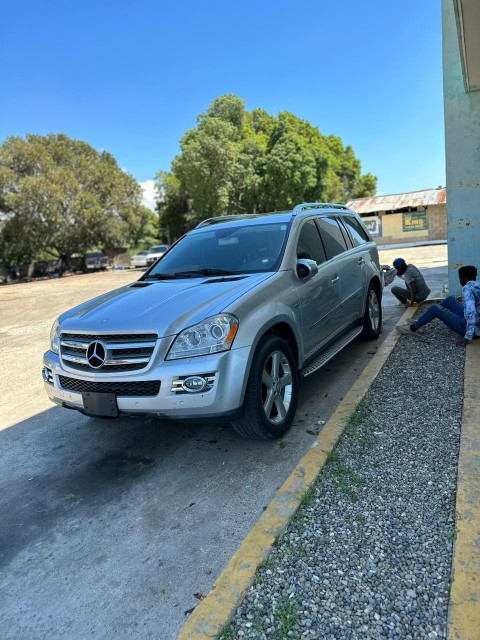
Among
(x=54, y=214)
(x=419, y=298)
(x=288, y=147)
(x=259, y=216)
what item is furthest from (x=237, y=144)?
(x=259, y=216)

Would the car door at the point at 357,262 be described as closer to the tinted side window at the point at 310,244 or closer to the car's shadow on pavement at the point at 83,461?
the tinted side window at the point at 310,244

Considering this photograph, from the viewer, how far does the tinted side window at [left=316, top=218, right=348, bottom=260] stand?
5117mm

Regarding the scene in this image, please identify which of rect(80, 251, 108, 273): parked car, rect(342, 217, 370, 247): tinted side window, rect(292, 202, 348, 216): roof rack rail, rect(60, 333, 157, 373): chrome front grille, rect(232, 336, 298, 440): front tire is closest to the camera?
rect(60, 333, 157, 373): chrome front grille

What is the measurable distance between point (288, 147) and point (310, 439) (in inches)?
1199

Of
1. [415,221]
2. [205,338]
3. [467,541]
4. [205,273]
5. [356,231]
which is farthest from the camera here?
[415,221]

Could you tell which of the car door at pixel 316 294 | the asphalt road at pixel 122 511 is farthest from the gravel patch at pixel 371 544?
the car door at pixel 316 294

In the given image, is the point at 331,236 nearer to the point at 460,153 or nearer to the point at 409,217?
the point at 460,153

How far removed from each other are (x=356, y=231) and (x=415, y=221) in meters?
29.2

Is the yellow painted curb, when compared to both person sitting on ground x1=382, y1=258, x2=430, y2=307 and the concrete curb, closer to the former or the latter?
the concrete curb

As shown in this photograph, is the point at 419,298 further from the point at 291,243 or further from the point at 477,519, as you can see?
the point at 477,519

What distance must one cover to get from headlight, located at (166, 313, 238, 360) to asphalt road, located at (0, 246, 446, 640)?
37.0 inches

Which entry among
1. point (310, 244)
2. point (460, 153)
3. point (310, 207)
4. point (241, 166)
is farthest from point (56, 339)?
point (241, 166)

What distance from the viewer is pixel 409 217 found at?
3312 centimetres

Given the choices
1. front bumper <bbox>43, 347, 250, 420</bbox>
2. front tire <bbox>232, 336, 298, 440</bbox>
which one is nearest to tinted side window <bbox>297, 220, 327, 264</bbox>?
front tire <bbox>232, 336, 298, 440</bbox>
